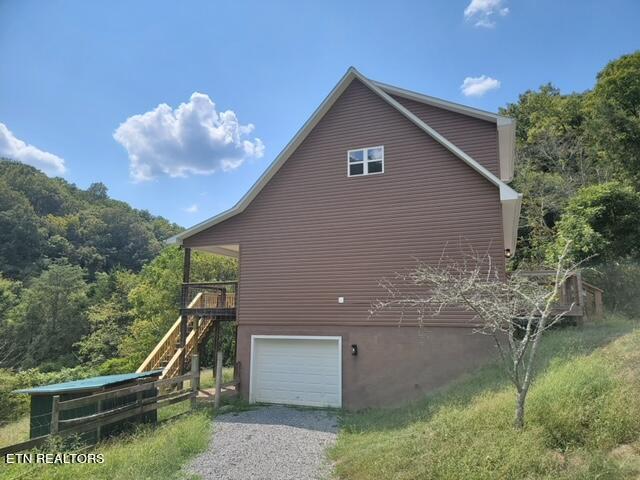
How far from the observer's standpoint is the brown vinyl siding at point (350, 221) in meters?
10.5

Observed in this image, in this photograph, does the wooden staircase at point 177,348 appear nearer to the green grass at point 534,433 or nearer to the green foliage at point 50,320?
the green grass at point 534,433

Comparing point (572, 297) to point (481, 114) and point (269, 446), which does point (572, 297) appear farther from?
point (269, 446)

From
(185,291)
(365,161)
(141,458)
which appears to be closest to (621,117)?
(365,161)

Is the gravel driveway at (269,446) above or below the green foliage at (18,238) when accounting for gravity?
below

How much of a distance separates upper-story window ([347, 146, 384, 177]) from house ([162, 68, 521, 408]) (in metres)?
0.03

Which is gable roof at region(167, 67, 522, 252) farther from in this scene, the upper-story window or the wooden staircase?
the wooden staircase

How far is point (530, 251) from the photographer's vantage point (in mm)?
20953

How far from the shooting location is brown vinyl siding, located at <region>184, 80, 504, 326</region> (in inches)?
414

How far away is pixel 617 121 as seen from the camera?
18734mm

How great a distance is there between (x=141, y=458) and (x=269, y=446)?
7.21 feet

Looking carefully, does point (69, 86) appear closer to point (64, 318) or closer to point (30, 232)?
point (64, 318)

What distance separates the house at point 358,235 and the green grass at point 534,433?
2.84 m

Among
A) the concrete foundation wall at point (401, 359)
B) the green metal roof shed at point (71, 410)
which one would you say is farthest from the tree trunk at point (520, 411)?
the green metal roof shed at point (71, 410)

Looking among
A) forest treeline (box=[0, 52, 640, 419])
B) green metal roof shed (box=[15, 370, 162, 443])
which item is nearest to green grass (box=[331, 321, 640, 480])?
green metal roof shed (box=[15, 370, 162, 443])
